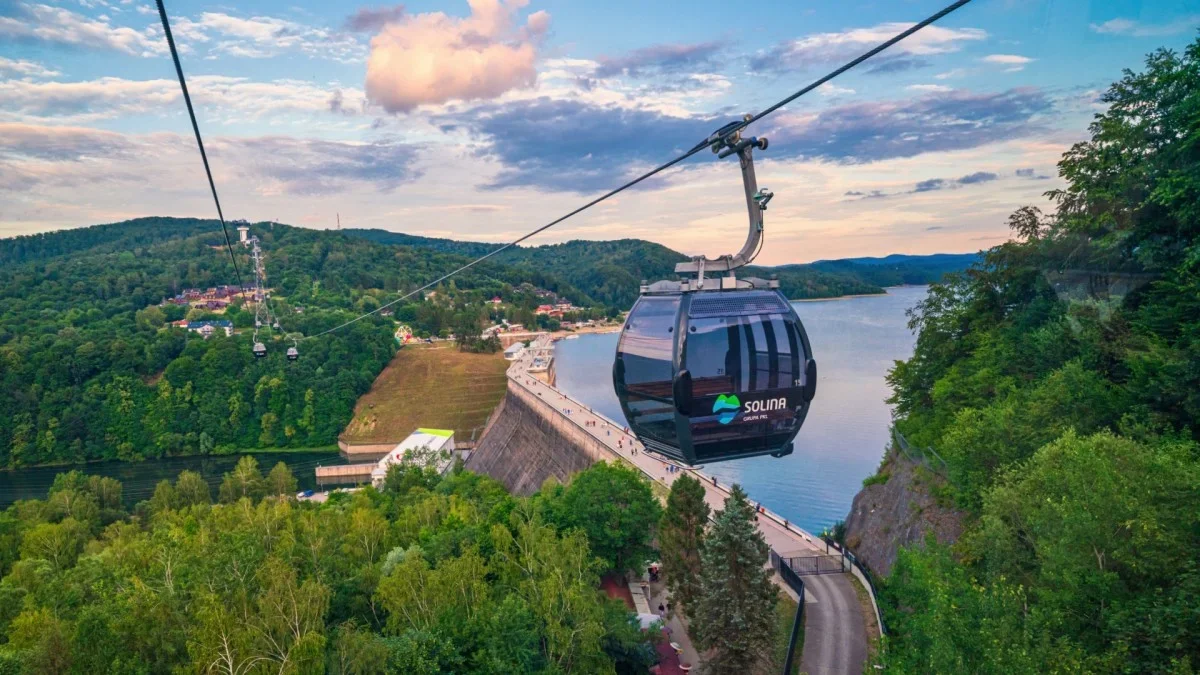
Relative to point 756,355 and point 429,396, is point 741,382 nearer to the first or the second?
point 756,355

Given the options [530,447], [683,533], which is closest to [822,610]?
[683,533]

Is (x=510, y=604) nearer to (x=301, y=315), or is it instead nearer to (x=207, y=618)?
(x=207, y=618)

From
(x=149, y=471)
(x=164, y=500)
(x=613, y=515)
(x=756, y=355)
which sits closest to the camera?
(x=756, y=355)

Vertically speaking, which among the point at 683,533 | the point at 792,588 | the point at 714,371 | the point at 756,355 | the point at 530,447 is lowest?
the point at 530,447

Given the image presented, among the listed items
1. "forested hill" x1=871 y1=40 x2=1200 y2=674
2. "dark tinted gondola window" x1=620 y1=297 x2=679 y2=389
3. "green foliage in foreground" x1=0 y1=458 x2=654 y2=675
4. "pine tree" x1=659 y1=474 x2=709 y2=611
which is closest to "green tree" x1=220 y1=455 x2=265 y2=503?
"green foliage in foreground" x1=0 y1=458 x2=654 y2=675

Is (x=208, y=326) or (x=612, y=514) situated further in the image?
(x=208, y=326)

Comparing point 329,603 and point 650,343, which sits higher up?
point 650,343

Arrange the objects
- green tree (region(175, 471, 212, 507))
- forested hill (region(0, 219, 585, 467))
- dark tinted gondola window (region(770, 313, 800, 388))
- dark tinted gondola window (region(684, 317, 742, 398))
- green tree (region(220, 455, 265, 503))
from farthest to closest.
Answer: forested hill (region(0, 219, 585, 467)), green tree (region(220, 455, 265, 503)), green tree (region(175, 471, 212, 507)), dark tinted gondola window (region(770, 313, 800, 388)), dark tinted gondola window (region(684, 317, 742, 398))

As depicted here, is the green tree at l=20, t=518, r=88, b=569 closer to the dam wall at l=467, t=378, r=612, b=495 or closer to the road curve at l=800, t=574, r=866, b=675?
the dam wall at l=467, t=378, r=612, b=495
